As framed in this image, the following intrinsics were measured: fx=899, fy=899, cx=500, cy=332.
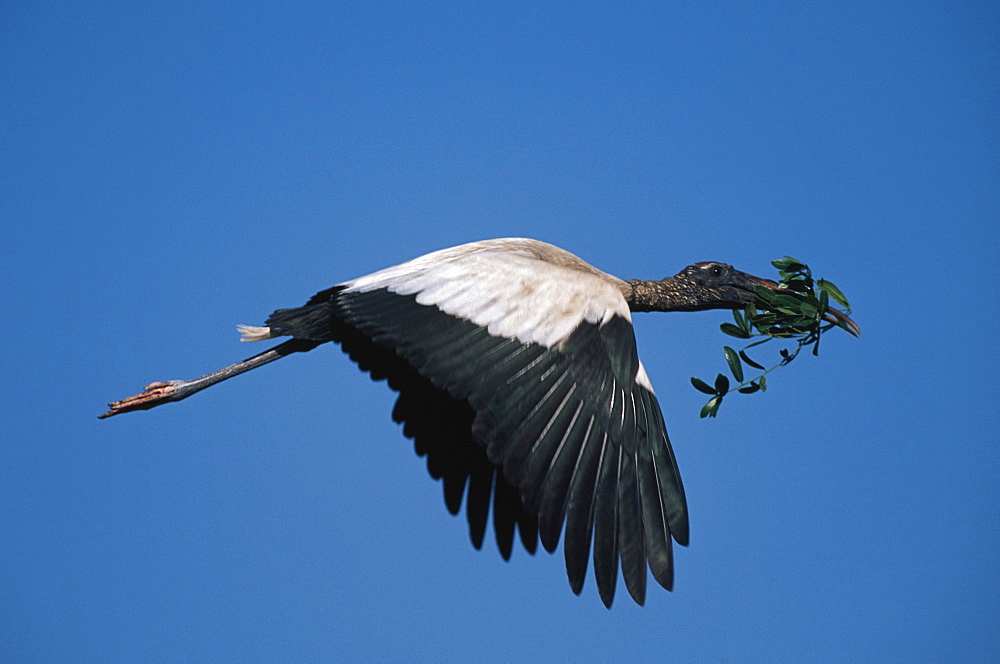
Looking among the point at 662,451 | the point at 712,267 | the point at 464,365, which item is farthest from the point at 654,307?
the point at 464,365

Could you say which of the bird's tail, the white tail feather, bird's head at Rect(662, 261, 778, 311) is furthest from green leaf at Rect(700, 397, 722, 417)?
the white tail feather

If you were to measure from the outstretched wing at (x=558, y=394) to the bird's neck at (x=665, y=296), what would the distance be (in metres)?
1.04

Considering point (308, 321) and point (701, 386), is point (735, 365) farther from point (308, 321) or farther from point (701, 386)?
point (308, 321)

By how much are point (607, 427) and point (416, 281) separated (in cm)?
118

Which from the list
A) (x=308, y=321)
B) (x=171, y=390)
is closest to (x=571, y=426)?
(x=308, y=321)

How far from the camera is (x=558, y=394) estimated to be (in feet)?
12.4

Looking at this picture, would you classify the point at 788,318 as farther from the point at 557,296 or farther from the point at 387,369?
the point at 387,369

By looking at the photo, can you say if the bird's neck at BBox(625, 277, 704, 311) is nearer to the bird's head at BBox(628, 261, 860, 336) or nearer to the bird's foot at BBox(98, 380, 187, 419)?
the bird's head at BBox(628, 261, 860, 336)

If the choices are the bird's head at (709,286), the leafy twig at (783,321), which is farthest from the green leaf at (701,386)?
the bird's head at (709,286)

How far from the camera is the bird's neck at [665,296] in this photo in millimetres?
5293

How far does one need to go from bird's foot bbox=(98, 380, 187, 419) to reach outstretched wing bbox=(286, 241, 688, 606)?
5.90 feet

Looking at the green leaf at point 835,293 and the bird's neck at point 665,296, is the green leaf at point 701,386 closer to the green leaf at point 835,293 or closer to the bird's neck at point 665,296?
the green leaf at point 835,293

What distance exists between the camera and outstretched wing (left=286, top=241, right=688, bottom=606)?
3625 mm

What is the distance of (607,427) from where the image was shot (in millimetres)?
3824
